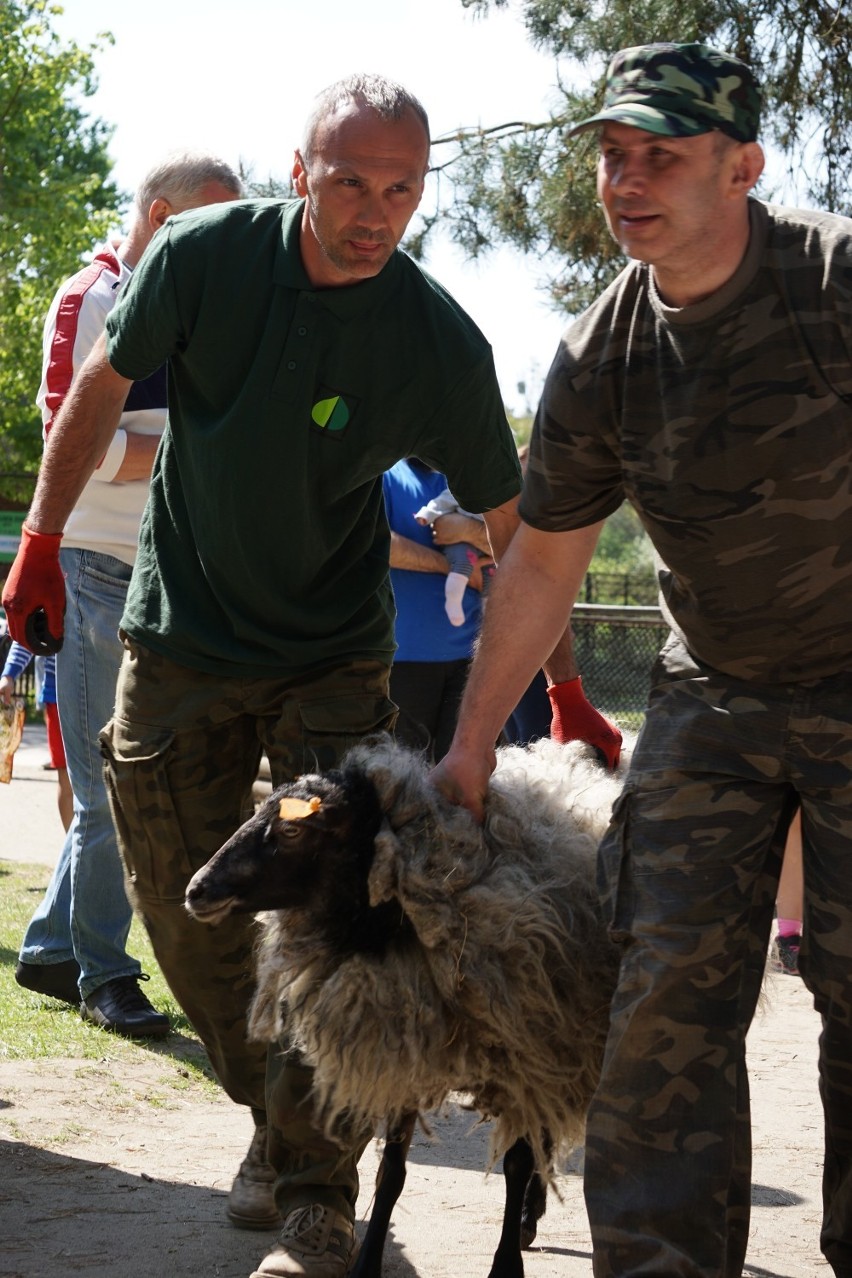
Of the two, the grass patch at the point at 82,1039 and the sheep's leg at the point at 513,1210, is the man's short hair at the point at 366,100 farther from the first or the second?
the grass patch at the point at 82,1039

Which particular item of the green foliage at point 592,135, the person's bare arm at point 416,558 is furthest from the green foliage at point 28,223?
the person's bare arm at point 416,558

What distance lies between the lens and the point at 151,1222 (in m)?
3.95

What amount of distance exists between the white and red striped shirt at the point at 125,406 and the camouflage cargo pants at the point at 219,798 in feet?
5.25

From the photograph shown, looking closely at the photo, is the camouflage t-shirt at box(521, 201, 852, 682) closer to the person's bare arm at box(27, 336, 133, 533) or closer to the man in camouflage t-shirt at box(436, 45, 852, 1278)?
the man in camouflage t-shirt at box(436, 45, 852, 1278)

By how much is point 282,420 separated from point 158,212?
206cm

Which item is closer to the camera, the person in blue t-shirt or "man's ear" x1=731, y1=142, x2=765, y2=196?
"man's ear" x1=731, y1=142, x2=765, y2=196

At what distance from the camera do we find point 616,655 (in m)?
16.5

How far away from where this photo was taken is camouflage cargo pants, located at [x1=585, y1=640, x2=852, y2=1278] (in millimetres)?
3014

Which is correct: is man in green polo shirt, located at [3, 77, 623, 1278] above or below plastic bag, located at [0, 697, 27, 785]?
above

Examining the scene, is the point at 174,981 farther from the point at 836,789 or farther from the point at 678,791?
the point at 836,789

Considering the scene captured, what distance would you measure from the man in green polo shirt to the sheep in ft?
0.97

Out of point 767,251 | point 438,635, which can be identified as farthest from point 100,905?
point 767,251

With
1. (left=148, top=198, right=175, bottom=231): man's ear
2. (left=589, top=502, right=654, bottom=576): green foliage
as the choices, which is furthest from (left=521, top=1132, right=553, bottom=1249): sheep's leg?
(left=589, top=502, right=654, bottom=576): green foliage

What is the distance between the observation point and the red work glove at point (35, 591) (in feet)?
13.4
